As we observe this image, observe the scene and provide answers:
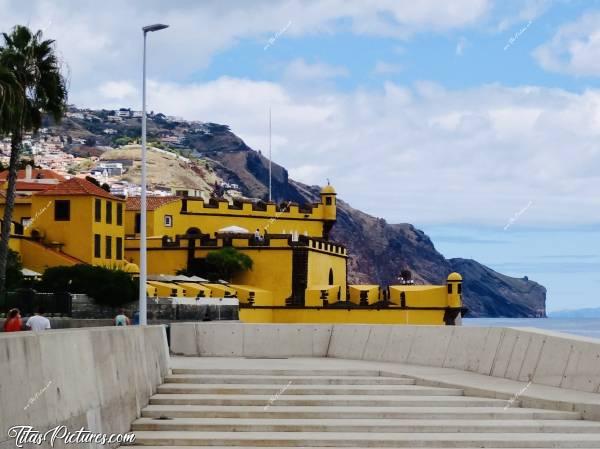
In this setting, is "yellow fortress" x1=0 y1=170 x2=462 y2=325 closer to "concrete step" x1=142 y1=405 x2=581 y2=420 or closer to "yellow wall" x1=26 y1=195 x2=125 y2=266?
"yellow wall" x1=26 y1=195 x2=125 y2=266

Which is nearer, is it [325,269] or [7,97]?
[7,97]

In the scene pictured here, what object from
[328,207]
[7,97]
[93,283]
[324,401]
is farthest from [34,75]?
[328,207]

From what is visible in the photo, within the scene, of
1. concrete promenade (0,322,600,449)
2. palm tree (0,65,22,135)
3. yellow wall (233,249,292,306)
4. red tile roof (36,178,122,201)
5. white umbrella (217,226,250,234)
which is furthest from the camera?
white umbrella (217,226,250,234)

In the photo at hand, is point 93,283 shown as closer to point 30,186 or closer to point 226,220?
point 30,186

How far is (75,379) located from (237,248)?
77.9 m

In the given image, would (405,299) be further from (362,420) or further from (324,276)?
(362,420)

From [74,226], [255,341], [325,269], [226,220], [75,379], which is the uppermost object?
[226,220]

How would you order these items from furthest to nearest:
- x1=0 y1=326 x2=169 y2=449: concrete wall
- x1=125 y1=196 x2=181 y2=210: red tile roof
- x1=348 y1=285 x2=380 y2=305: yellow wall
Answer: x1=125 y1=196 x2=181 y2=210: red tile roof → x1=348 y1=285 x2=380 y2=305: yellow wall → x1=0 y1=326 x2=169 y2=449: concrete wall

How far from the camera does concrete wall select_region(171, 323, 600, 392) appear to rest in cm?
2178

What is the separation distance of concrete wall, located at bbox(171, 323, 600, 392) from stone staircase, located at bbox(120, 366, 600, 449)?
1575 mm

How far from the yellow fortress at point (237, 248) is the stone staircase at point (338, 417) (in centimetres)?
5198

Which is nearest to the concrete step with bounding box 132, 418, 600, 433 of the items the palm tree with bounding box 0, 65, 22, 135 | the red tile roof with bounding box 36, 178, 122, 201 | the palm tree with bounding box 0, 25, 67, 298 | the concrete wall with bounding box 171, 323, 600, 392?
the concrete wall with bounding box 171, 323, 600, 392

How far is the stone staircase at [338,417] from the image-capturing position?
17.8 m

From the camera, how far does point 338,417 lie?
19797 millimetres
